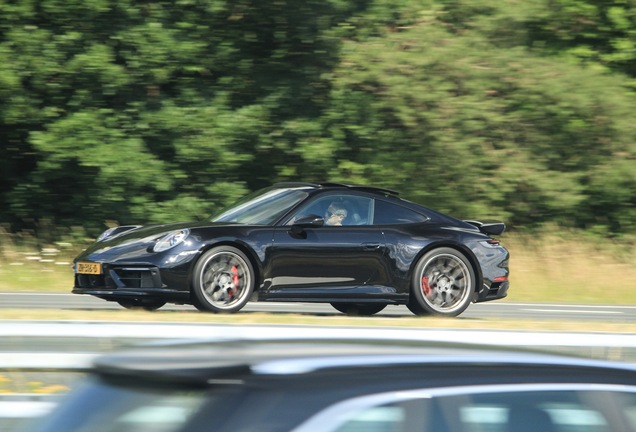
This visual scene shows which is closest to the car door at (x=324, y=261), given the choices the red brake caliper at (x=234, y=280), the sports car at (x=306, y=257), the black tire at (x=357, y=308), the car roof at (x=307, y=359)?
the sports car at (x=306, y=257)

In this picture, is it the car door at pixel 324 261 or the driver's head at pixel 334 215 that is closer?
the car door at pixel 324 261

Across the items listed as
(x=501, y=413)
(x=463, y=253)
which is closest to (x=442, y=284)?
(x=463, y=253)

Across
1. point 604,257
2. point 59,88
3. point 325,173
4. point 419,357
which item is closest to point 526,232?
point 604,257

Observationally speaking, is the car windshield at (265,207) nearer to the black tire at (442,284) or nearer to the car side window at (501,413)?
the black tire at (442,284)

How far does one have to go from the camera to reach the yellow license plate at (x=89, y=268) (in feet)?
34.9

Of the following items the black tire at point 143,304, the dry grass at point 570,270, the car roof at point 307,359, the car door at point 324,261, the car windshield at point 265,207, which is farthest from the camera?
the dry grass at point 570,270

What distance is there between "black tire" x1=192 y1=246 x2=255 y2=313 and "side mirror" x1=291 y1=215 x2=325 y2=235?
603mm

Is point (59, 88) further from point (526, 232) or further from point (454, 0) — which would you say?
point (526, 232)

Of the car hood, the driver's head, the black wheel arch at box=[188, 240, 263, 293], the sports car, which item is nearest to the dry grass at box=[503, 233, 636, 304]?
the sports car

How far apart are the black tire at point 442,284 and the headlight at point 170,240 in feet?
7.80

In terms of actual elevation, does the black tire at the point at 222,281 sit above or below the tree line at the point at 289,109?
below

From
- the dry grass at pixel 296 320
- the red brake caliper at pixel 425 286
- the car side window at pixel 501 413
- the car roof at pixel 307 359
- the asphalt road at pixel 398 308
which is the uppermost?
the car roof at pixel 307 359

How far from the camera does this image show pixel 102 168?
17.4m

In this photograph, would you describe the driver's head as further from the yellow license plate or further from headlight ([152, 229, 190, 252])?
the yellow license plate
